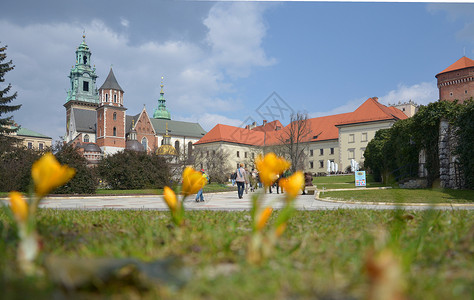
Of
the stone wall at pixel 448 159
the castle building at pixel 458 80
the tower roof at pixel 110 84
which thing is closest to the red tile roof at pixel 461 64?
the castle building at pixel 458 80

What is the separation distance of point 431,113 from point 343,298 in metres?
19.7

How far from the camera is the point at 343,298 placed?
5.25 ft

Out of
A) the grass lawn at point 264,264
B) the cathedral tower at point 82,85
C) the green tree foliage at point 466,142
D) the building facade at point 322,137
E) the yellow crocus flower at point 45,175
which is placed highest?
the cathedral tower at point 82,85

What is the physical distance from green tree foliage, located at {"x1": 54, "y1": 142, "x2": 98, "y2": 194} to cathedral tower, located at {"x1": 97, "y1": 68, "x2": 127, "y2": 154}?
56.5 meters

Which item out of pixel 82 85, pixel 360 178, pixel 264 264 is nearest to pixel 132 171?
pixel 360 178

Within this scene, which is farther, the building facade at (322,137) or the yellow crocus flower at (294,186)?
the building facade at (322,137)

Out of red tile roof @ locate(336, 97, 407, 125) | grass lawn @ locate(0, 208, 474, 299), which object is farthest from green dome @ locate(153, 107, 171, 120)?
grass lawn @ locate(0, 208, 474, 299)

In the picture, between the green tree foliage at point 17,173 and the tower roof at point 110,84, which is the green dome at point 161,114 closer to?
the tower roof at point 110,84

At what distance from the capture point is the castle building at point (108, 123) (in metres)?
76.1

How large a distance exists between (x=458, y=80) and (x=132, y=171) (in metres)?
63.5

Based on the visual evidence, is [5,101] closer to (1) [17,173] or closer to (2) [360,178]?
(1) [17,173]

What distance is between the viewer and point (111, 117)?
76938mm

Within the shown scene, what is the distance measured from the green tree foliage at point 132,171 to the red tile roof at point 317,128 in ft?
142

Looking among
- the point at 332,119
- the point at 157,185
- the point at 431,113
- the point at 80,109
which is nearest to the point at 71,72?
the point at 80,109
